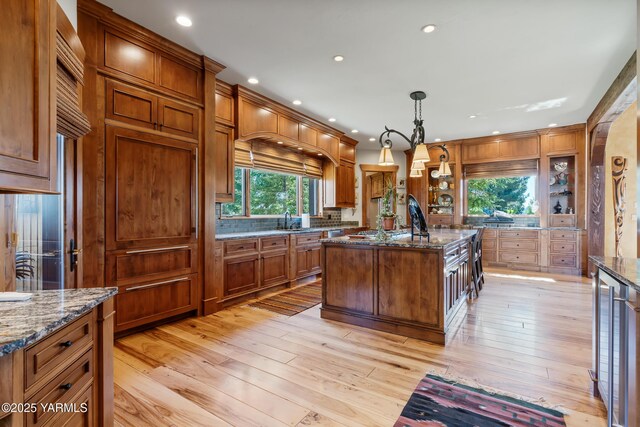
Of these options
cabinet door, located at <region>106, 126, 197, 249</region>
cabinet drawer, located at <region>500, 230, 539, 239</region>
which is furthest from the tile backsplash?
cabinet drawer, located at <region>500, 230, 539, 239</region>

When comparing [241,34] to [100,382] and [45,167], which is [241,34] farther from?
[100,382]

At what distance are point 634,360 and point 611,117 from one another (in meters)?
4.68

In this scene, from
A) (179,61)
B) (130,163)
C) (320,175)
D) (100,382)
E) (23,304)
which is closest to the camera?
(23,304)

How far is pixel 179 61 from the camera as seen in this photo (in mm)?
3156

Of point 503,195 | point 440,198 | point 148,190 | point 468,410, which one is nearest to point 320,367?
point 468,410

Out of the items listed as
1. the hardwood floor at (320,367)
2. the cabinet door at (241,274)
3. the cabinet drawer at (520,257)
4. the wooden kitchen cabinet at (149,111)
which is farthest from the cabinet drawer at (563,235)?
the wooden kitchen cabinet at (149,111)

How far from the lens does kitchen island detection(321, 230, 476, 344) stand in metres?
2.81

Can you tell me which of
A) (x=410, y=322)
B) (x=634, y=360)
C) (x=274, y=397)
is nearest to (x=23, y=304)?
(x=274, y=397)

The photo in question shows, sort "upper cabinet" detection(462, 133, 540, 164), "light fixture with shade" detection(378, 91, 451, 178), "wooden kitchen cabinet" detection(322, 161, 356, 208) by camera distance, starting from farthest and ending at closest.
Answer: "wooden kitchen cabinet" detection(322, 161, 356, 208) < "upper cabinet" detection(462, 133, 540, 164) < "light fixture with shade" detection(378, 91, 451, 178)

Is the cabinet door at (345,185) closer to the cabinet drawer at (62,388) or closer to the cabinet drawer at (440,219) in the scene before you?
the cabinet drawer at (440,219)

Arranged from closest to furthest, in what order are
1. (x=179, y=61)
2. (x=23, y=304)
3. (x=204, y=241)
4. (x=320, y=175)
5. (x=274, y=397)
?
(x=23, y=304) → (x=274, y=397) → (x=179, y=61) → (x=204, y=241) → (x=320, y=175)

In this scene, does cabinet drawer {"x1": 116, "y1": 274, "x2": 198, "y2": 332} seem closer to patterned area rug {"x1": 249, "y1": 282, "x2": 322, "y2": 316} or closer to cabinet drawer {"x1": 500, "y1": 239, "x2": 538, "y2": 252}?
patterned area rug {"x1": 249, "y1": 282, "x2": 322, "y2": 316}

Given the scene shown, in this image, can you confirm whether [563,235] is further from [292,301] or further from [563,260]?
[292,301]

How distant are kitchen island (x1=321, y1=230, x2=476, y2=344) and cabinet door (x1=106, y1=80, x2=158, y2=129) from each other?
214cm
